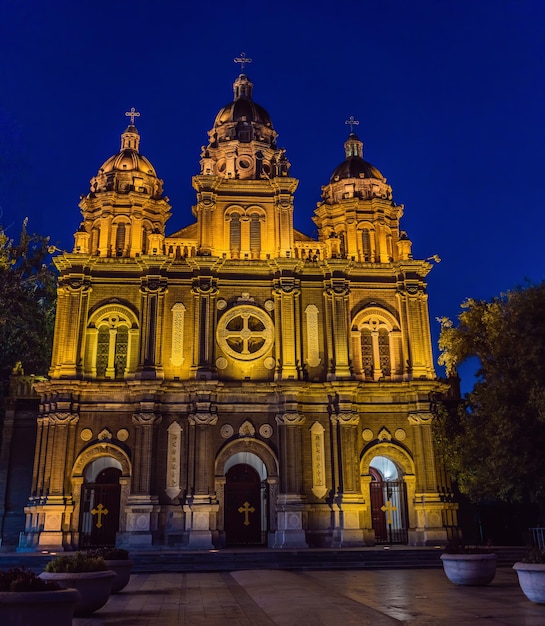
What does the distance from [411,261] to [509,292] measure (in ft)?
29.1

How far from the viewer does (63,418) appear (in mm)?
29562

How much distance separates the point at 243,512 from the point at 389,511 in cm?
683

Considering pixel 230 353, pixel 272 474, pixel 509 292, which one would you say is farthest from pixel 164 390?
pixel 509 292

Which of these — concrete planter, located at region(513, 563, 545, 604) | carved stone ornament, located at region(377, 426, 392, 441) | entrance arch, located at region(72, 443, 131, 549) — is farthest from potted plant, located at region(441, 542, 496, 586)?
entrance arch, located at region(72, 443, 131, 549)

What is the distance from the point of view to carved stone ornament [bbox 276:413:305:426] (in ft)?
98.9

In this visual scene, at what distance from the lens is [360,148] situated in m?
→ 39.8

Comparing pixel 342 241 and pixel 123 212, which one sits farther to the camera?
pixel 342 241

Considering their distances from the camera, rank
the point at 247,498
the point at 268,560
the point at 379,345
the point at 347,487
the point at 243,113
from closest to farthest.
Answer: the point at 268,560
the point at 347,487
the point at 247,498
the point at 379,345
the point at 243,113

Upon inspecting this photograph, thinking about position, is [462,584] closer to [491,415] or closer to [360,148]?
[491,415]

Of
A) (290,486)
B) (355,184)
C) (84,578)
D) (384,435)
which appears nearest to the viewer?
(84,578)

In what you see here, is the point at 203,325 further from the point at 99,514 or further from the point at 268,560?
the point at 268,560

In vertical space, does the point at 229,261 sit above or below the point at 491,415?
above

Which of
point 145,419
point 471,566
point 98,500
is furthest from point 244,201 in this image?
point 471,566

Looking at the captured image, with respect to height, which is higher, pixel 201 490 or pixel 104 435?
pixel 104 435
